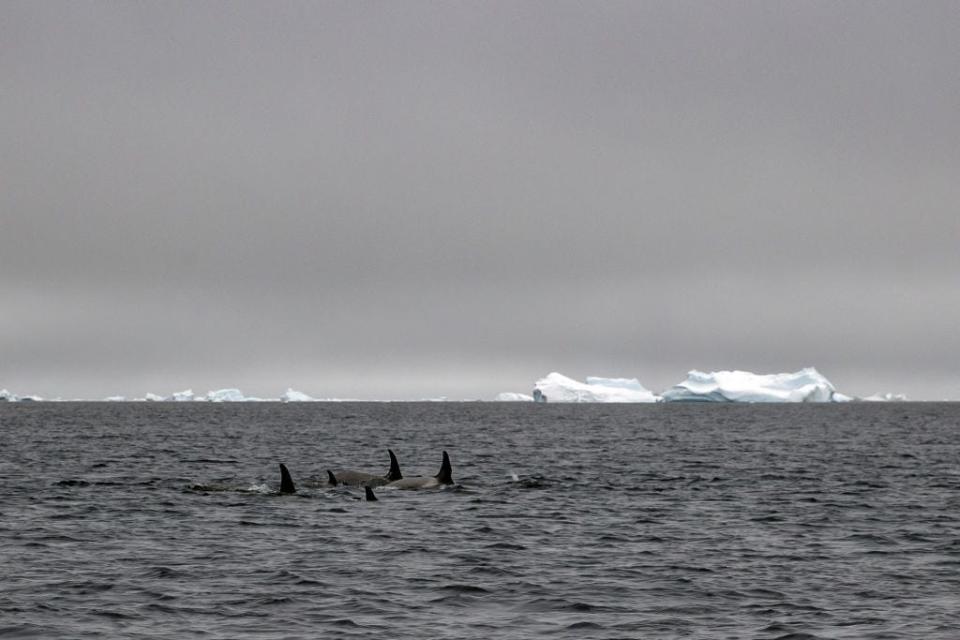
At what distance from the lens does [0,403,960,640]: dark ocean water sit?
62.4 ft

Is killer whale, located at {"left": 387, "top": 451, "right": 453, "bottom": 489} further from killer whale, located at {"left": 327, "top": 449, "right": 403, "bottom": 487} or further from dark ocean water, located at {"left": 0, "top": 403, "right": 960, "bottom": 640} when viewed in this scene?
dark ocean water, located at {"left": 0, "top": 403, "right": 960, "bottom": 640}

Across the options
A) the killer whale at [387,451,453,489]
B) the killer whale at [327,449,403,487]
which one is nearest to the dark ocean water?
the killer whale at [387,451,453,489]

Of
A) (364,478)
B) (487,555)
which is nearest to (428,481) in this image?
(364,478)

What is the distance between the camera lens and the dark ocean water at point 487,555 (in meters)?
19.0

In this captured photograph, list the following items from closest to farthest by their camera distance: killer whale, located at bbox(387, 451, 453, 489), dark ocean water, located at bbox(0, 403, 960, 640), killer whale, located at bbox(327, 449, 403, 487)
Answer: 1. dark ocean water, located at bbox(0, 403, 960, 640)
2. killer whale, located at bbox(387, 451, 453, 489)
3. killer whale, located at bbox(327, 449, 403, 487)

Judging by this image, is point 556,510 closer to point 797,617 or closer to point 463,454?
point 797,617

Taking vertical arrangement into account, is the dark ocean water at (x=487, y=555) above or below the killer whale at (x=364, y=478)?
below

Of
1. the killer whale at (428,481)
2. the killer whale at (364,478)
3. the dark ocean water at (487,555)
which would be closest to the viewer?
the dark ocean water at (487,555)

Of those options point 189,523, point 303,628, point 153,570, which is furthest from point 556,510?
point 303,628

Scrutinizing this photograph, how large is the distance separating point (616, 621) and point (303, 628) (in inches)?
182

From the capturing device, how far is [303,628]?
18406 millimetres

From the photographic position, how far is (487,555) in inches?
1009

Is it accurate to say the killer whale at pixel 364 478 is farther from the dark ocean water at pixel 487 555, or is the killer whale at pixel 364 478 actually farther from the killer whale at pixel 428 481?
the dark ocean water at pixel 487 555

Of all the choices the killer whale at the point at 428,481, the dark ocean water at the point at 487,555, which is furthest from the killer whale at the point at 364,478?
the dark ocean water at the point at 487,555
